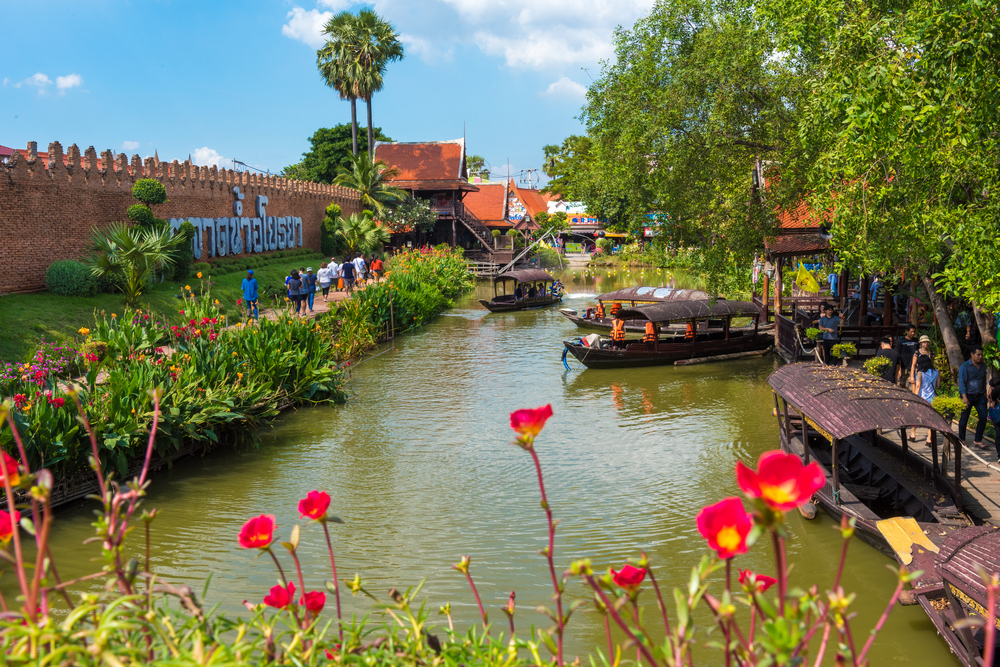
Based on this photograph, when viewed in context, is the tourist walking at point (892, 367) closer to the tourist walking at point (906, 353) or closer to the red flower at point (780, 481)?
the tourist walking at point (906, 353)

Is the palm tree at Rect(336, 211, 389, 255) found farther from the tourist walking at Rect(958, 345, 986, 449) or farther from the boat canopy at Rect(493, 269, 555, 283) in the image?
the tourist walking at Rect(958, 345, 986, 449)

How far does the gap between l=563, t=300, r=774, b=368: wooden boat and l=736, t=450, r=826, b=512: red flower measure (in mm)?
18119

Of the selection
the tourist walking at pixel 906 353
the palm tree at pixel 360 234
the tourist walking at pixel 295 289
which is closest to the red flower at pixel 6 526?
the tourist walking at pixel 906 353

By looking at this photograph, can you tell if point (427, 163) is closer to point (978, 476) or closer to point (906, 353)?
point (906, 353)

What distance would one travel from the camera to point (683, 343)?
2123cm

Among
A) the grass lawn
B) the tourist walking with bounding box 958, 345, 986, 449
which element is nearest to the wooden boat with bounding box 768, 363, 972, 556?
the tourist walking with bounding box 958, 345, 986, 449

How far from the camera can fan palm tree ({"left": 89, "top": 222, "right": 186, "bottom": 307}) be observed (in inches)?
811

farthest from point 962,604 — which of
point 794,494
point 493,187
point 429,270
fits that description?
point 493,187

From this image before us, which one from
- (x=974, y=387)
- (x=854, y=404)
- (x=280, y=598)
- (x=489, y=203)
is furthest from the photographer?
(x=489, y=203)

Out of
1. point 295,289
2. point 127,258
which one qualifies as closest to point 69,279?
point 127,258

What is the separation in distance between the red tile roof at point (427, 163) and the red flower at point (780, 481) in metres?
52.1

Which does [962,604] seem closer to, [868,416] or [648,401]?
[868,416]

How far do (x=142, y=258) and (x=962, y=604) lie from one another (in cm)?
2070

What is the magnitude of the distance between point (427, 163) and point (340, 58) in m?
10.1
